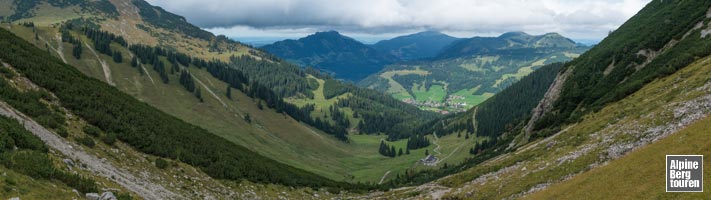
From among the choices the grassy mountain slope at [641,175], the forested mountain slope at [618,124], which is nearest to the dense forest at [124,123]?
the forested mountain slope at [618,124]

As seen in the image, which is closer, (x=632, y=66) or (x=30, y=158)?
(x=30, y=158)

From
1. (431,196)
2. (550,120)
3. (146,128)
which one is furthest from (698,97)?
(146,128)

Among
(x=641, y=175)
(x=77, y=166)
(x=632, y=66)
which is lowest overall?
(x=641, y=175)

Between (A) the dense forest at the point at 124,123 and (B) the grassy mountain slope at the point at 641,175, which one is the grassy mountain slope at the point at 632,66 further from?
(A) the dense forest at the point at 124,123
